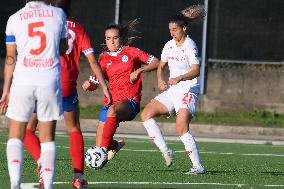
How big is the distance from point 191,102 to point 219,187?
98.7 inches

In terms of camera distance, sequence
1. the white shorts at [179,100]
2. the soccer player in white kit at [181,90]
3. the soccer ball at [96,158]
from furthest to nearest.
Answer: the white shorts at [179,100] < the soccer player in white kit at [181,90] < the soccer ball at [96,158]

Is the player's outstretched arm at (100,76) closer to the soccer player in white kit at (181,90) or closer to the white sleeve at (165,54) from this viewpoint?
the soccer player in white kit at (181,90)

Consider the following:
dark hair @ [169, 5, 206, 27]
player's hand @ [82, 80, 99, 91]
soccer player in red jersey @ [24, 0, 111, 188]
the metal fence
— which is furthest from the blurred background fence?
soccer player in red jersey @ [24, 0, 111, 188]

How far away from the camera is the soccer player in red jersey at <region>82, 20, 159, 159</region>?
560 inches

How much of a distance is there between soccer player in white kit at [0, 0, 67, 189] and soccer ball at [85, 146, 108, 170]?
3.33m

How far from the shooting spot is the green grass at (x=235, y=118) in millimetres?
24625

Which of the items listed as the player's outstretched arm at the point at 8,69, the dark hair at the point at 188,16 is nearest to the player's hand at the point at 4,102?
the player's outstretched arm at the point at 8,69

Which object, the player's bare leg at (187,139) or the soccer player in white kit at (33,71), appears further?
the player's bare leg at (187,139)

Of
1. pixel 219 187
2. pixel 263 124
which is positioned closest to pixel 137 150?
pixel 219 187

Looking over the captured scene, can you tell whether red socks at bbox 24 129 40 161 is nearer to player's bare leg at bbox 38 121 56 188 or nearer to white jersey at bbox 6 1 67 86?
player's bare leg at bbox 38 121 56 188

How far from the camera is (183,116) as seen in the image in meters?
13.9

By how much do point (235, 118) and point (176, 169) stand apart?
11085 millimetres

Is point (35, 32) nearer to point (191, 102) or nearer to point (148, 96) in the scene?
point (191, 102)

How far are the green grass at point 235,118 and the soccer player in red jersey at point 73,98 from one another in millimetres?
12869
